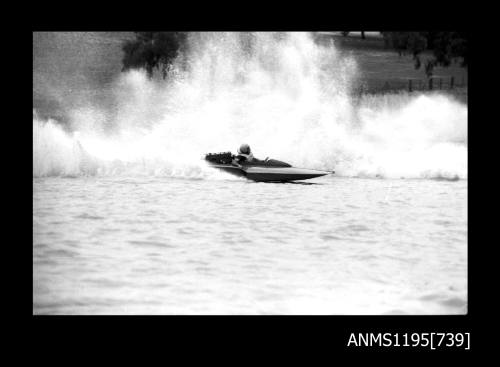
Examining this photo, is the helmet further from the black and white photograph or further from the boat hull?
the boat hull

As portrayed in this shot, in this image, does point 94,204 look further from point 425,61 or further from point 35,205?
point 425,61

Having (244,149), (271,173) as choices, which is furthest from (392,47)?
(271,173)

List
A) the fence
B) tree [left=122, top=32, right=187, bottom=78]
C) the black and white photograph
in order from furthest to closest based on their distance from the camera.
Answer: the fence, tree [left=122, top=32, right=187, bottom=78], the black and white photograph

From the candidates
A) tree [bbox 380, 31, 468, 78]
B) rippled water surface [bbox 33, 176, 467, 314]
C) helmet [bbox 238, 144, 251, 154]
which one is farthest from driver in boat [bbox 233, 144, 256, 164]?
tree [bbox 380, 31, 468, 78]

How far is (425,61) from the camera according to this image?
11.5 meters

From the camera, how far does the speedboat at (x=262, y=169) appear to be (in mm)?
13312

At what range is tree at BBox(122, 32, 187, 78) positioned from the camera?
1129 cm

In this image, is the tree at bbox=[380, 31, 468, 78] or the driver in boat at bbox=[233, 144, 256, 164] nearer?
the tree at bbox=[380, 31, 468, 78]

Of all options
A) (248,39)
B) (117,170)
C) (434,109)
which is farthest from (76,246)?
(434,109)

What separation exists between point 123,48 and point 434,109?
545cm

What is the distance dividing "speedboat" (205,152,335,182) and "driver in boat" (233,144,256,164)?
7 cm

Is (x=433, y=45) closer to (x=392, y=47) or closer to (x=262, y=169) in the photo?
(x=392, y=47)

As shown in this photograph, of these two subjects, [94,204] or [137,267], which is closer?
[137,267]

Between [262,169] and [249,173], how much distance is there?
32 cm
